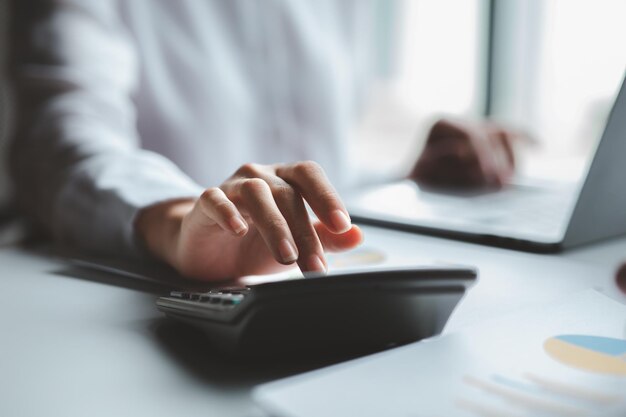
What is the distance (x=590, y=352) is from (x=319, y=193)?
20 cm

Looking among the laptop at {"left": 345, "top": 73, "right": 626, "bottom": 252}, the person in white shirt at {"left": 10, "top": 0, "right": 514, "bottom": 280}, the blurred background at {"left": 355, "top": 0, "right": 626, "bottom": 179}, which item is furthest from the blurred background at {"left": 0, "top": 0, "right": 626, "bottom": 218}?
the laptop at {"left": 345, "top": 73, "right": 626, "bottom": 252}

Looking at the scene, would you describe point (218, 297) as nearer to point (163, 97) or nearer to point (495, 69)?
point (163, 97)

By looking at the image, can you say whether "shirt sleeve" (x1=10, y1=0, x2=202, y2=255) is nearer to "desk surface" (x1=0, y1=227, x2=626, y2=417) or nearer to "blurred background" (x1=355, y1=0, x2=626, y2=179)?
"desk surface" (x1=0, y1=227, x2=626, y2=417)

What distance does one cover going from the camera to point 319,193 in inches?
17.4

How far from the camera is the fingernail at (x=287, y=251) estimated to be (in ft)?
1.28

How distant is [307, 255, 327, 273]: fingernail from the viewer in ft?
1.31

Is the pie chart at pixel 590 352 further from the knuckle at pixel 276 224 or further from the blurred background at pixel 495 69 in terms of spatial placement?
the blurred background at pixel 495 69

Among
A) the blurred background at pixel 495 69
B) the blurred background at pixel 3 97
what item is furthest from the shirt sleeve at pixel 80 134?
the blurred background at pixel 495 69

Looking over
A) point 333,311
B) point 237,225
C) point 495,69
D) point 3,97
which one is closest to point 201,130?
point 3,97

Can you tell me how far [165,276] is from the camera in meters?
0.53

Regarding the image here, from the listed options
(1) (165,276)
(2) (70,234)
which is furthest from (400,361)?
(2) (70,234)

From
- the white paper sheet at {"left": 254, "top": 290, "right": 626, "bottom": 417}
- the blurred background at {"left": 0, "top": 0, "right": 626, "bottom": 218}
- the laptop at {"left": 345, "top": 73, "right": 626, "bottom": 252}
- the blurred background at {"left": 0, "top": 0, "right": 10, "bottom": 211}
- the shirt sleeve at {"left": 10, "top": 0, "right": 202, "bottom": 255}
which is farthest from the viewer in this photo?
the blurred background at {"left": 0, "top": 0, "right": 626, "bottom": 218}

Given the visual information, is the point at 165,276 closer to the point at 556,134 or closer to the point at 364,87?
the point at 364,87

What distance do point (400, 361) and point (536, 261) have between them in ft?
0.96
